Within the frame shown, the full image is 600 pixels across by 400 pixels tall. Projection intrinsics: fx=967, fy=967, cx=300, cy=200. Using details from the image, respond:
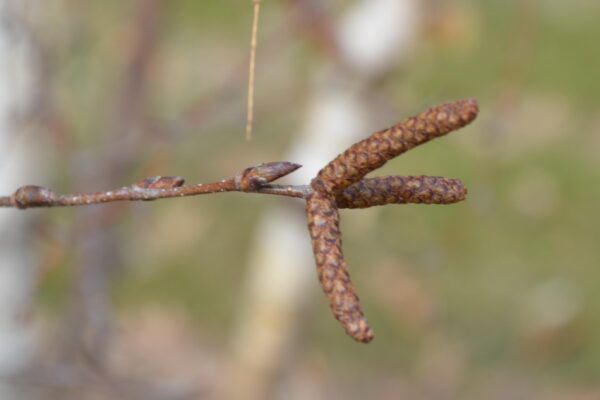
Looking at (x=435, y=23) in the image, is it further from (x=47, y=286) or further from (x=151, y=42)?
(x=47, y=286)

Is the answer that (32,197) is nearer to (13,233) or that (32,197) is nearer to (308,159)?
(13,233)

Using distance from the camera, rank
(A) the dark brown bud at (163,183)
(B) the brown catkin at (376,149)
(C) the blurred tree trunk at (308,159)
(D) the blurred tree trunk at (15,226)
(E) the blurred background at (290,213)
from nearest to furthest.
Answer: (B) the brown catkin at (376,149), (A) the dark brown bud at (163,183), (D) the blurred tree trunk at (15,226), (E) the blurred background at (290,213), (C) the blurred tree trunk at (308,159)

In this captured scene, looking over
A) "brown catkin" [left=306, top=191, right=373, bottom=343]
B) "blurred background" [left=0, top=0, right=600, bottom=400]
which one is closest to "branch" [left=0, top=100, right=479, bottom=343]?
"brown catkin" [left=306, top=191, right=373, bottom=343]

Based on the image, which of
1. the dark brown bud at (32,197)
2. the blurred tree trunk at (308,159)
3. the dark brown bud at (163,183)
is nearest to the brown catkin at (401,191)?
the dark brown bud at (163,183)

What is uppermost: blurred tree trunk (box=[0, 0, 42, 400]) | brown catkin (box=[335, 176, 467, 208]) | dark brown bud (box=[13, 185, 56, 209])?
blurred tree trunk (box=[0, 0, 42, 400])

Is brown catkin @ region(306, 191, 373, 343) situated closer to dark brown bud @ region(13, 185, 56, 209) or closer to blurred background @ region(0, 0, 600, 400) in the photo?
dark brown bud @ region(13, 185, 56, 209)

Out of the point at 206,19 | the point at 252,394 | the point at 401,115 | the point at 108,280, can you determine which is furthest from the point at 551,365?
the point at 206,19

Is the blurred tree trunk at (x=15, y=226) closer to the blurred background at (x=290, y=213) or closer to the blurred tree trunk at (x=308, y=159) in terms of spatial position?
the blurred background at (x=290, y=213)
